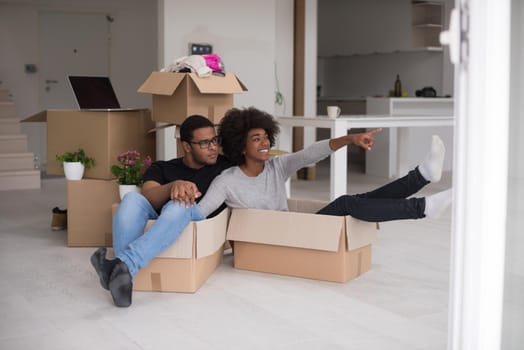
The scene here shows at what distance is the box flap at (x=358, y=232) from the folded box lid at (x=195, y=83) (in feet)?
3.50

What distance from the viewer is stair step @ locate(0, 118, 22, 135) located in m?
7.71

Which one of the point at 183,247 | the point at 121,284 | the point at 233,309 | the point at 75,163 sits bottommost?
the point at 233,309

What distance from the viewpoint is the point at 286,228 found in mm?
3299

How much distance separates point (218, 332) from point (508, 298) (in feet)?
4.61

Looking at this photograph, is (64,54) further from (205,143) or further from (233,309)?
(233,309)

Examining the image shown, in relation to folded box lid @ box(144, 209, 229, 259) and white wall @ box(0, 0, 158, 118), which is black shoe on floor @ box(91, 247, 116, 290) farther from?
white wall @ box(0, 0, 158, 118)

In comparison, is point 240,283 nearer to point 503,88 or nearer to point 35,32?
point 503,88

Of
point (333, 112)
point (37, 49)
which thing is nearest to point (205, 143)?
point (333, 112)

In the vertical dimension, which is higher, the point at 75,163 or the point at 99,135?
the point at 99,135

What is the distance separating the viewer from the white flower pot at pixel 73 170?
4.11 m

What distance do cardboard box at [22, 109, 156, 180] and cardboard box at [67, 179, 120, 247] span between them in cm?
10

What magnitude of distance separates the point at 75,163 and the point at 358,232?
5.66ft

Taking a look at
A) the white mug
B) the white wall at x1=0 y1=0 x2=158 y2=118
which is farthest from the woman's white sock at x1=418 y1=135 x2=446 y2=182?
the white wall at x1=0 y1=0 x2=158 y2=118

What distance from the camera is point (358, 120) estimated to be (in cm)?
552
